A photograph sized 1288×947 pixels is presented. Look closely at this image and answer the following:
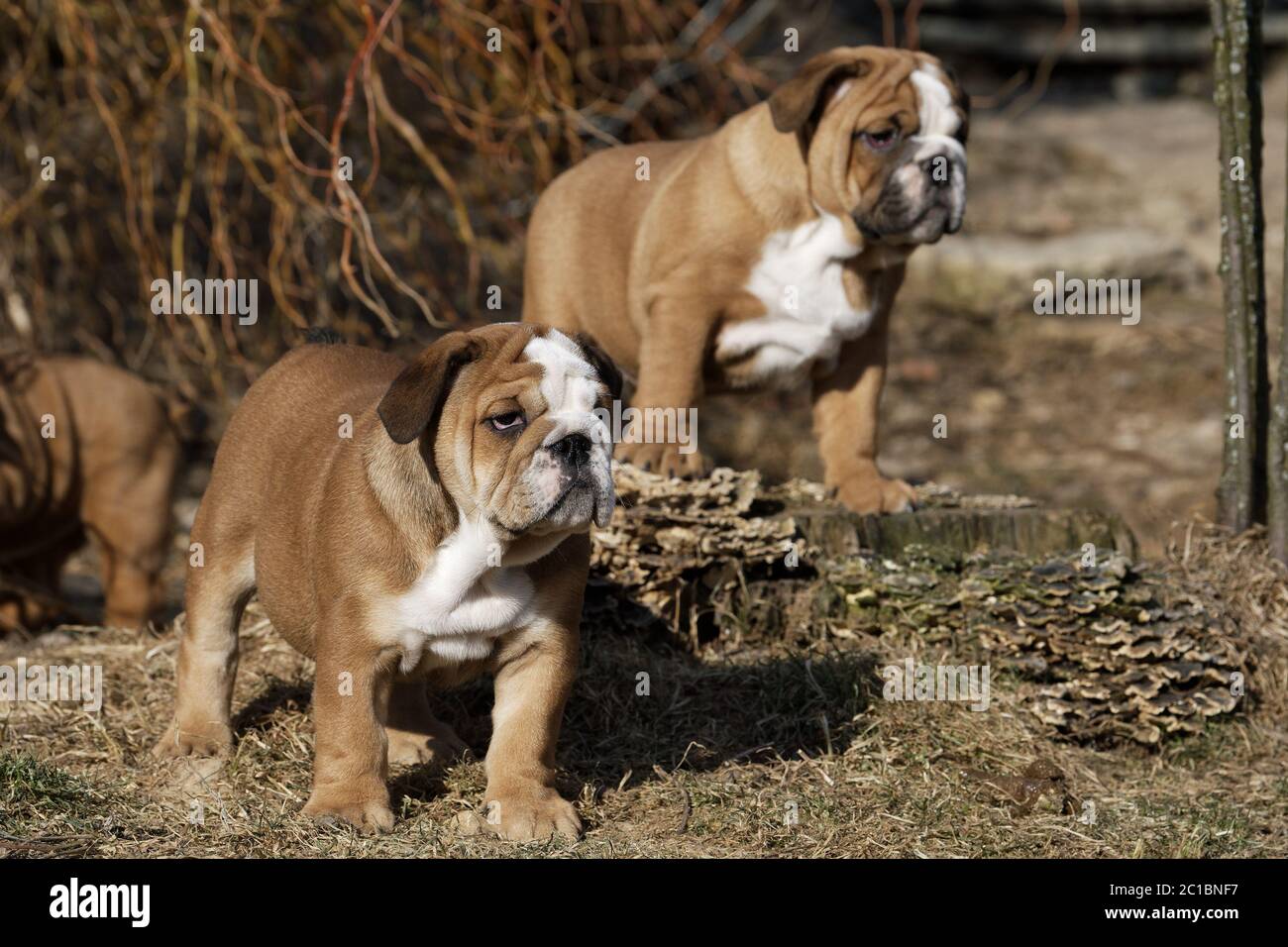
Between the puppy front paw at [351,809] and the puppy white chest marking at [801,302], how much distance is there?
105 inches

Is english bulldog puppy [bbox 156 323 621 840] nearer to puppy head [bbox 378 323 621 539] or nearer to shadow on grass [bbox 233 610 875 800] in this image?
puppy head [bbox 378 323 621 539]

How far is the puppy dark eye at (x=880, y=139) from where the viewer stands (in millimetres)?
5914

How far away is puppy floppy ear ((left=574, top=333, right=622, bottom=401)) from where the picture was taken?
4465mm

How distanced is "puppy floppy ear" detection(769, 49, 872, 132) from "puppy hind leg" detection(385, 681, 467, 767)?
2431 millimetres

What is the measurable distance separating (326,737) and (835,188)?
292cm

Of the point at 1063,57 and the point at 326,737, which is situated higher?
the point at 1063,57

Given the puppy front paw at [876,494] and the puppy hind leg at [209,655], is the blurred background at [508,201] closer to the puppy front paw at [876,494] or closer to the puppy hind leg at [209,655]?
the puppy front paw at [876,494]

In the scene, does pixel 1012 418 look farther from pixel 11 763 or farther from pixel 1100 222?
pixel 11 763

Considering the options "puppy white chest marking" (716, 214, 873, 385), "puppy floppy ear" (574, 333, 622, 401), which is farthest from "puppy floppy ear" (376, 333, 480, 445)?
"puppy white chest marking" (716, 214, 873, 385)

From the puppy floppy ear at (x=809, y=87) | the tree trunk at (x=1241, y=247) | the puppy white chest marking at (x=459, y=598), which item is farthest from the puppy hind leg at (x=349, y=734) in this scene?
the tree trunk at (x=1241, y=247)

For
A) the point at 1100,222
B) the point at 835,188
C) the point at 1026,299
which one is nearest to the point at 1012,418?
the point at 1026,299

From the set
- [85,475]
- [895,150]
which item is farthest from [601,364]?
[85,475]

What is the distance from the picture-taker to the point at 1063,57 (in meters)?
16.6

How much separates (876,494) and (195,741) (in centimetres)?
285
